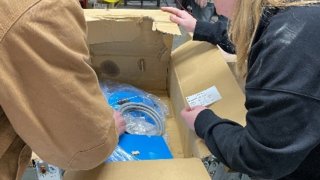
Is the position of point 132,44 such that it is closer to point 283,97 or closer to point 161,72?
point 161,72

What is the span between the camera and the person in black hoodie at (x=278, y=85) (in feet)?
2.08

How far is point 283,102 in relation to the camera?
2.11 ft

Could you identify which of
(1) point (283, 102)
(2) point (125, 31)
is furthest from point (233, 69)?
(1) point (283, 102)

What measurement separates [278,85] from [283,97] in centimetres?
2

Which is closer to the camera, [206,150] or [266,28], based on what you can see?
[266,28]

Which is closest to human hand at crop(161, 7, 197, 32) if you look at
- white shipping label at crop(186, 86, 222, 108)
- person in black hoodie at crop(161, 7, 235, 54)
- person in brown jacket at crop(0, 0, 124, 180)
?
person in black hoodie at crop(161, 7, 235, 54)

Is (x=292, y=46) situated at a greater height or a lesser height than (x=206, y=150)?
greater

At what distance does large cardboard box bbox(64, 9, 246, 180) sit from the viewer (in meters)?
0.80

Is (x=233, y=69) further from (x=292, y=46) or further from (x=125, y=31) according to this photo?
(x=292, y=46)

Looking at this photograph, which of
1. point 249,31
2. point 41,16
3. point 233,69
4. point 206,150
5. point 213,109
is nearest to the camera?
point 41,16

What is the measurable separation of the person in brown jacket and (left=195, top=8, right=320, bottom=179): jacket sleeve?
29cm

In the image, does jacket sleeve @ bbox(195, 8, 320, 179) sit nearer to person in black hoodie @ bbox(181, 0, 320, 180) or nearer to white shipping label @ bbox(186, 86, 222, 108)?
person in black hoodie @ bbox(181, 0, 320, 180)

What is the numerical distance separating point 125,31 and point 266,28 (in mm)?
654

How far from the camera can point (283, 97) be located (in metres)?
0.64
